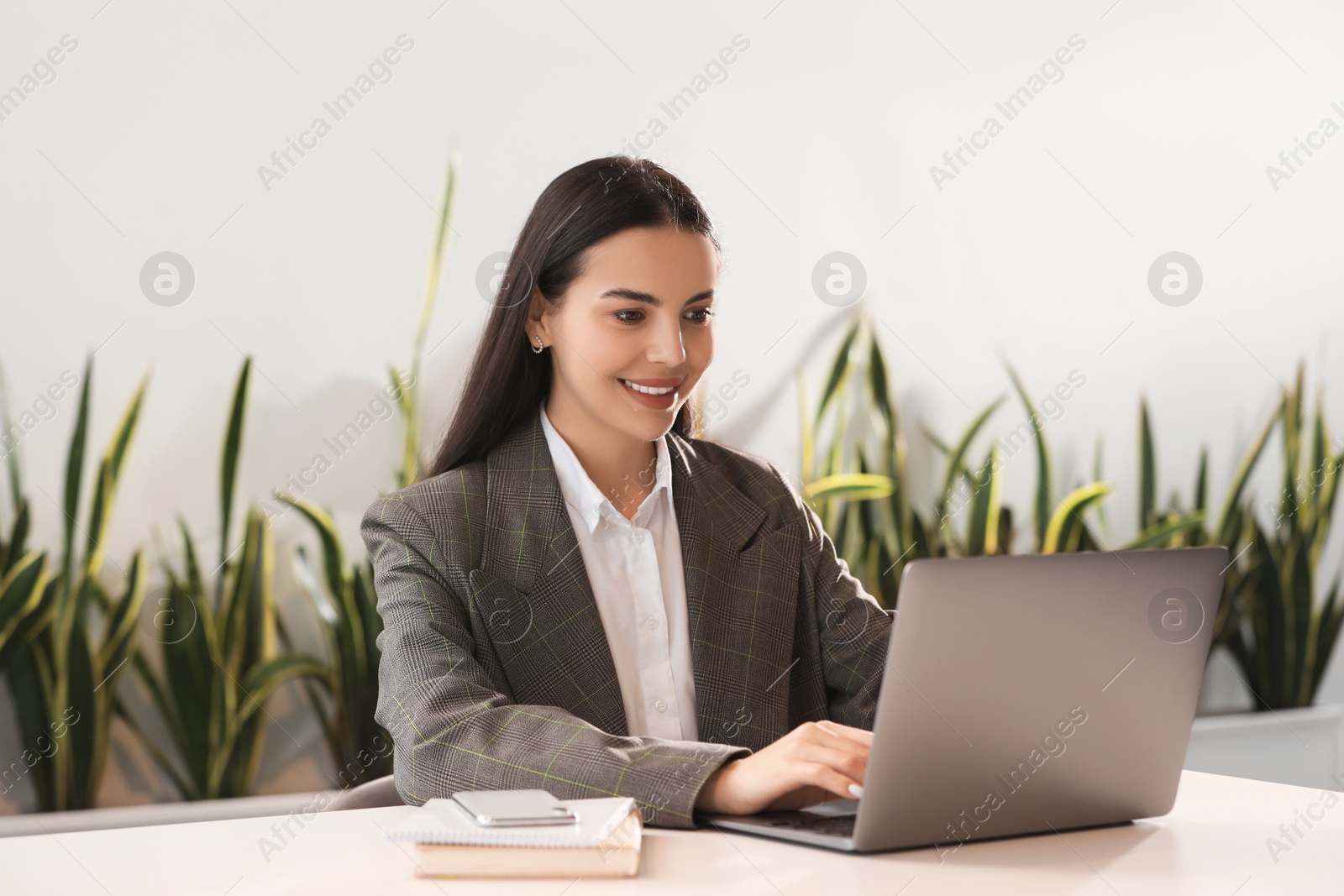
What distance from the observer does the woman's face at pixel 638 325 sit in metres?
1.59

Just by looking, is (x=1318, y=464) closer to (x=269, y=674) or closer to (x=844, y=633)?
(x=844, y=633)

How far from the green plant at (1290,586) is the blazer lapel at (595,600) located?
7.83 ft

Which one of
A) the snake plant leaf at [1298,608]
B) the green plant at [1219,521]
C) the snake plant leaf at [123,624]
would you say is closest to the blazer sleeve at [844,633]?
the snake plant leaf at [123,624]

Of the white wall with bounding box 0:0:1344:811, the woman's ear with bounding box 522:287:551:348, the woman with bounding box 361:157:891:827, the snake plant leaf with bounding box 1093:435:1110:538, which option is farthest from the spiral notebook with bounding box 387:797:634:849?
the snake plant leaf with bounding box 1093:435:1110:538

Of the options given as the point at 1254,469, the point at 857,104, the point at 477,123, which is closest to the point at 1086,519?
the point at 1254,469

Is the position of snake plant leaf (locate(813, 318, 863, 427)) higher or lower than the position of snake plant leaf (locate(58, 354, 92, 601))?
higher

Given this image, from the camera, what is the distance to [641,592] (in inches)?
64.3

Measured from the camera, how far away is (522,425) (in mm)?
1695

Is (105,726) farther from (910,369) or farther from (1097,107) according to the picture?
(1097,107)

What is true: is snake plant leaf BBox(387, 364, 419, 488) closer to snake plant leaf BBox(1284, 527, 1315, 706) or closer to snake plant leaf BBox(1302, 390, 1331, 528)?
snake plant leaf BBox(1284, 527, 1315, 706)

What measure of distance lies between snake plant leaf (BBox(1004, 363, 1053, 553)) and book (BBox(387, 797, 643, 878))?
2567 millimetres

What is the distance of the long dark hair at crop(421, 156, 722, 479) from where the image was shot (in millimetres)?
1619

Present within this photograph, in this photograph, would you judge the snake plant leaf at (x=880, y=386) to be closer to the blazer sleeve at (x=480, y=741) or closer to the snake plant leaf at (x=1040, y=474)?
the snake plant leaf at (x=1040, y=474)

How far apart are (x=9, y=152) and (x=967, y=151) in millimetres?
2452
